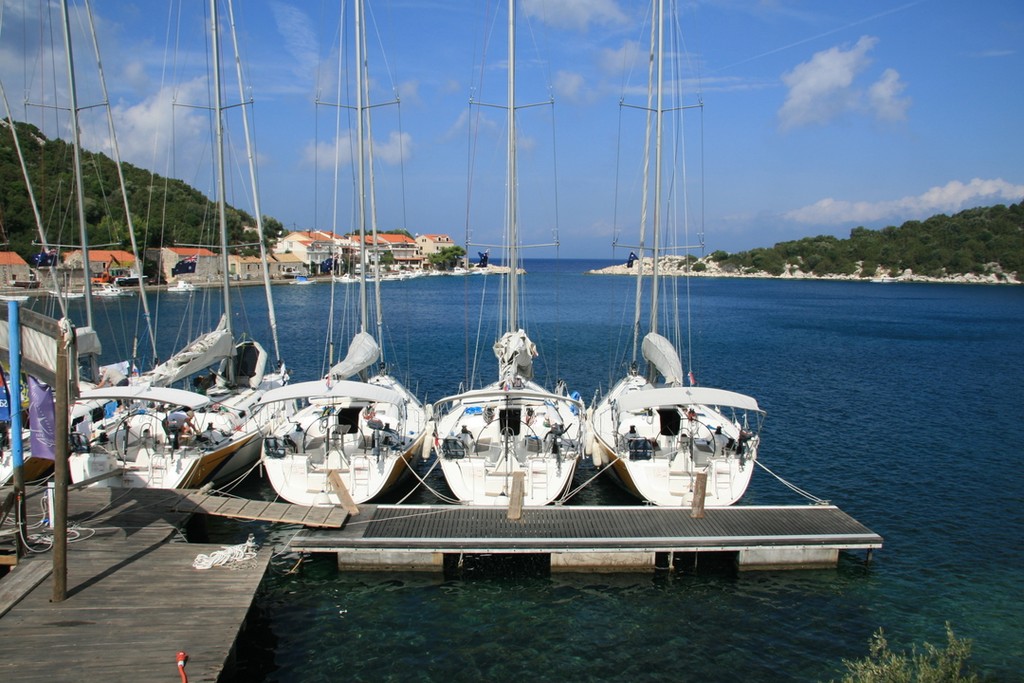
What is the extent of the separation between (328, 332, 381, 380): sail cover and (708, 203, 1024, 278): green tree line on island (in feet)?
551

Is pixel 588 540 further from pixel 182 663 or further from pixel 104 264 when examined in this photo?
pixel 104 264

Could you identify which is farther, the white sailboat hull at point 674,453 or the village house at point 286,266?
the village house at point 286,266

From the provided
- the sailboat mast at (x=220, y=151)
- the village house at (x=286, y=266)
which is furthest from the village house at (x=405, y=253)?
the sailboat mast at (x=220, y=151)

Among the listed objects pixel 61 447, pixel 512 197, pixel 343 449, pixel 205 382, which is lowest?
pixel 343 449

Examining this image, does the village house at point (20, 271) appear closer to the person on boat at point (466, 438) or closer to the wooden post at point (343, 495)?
the person on boat at point (466, 438)

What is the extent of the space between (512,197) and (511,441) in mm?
9805

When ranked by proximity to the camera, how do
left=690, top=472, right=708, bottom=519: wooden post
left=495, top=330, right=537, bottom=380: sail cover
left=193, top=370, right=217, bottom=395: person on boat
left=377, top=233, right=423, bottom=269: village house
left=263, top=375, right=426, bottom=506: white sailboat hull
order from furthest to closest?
1. left=377, top=233, right=423, bottom=269: village house
2. left=193, top=370, right=217, bottom=395: person on boat
3. left=495, top=330, right=537, bottom=380: sail cover
4. left=263, top=375, right=426, bottom=506: white sailboat hull
5. left=690, top=472, right=708, bottom=519: wooden post

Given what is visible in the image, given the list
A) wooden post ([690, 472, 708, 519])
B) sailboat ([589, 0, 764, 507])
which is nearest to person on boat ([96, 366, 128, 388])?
sailboat ([589, 0, 764, 507])

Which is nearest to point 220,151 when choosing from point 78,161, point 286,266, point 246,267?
point 78,161

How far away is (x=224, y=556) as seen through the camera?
1316cm

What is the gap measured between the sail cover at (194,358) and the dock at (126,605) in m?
7.52

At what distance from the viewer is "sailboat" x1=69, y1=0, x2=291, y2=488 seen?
17.9m

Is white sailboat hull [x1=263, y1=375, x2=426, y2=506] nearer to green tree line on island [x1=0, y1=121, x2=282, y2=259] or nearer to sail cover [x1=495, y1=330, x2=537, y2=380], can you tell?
sail cover [x1=495, y1=330, x2=537, y2=380]

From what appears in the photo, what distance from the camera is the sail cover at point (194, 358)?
22688 mm
